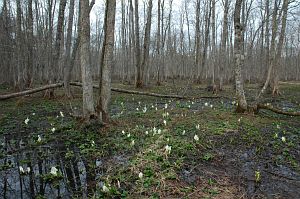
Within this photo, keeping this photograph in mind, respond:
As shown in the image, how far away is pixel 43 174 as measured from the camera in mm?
4633

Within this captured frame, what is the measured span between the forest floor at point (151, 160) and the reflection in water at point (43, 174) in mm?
15

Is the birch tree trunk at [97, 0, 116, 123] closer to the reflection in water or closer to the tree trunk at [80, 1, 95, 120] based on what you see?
the tree trunk at [80, 1, 95, 120]

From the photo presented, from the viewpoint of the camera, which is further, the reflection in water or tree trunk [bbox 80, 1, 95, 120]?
tree trunk [bbox 80, 1, 95, 120]

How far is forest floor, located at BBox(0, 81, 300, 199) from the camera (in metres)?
4.11

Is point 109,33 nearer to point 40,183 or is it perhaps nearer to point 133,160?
point 133,160

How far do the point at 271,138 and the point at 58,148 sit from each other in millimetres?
5253

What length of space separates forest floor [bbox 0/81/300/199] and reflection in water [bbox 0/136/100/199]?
0.05 feet

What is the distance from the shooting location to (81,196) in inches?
153

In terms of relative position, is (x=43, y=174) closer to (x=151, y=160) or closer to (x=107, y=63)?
(x=151, y=160)

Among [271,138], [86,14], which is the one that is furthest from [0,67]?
[271,138]

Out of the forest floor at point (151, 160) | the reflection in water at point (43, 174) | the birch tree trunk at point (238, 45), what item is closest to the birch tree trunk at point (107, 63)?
the forest floor at point (151, 160)

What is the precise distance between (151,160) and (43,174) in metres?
1.91

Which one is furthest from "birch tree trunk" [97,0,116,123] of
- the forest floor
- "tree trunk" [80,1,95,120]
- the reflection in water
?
the reflection in water

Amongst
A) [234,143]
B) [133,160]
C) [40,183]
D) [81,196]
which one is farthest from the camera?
[234,143]
